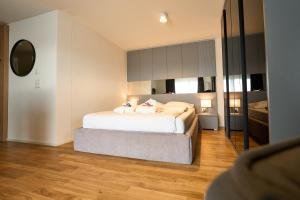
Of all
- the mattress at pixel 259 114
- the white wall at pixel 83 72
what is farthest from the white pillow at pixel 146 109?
the mattress at pixel 259 114

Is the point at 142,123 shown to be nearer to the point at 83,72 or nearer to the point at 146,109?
the point at 146,109

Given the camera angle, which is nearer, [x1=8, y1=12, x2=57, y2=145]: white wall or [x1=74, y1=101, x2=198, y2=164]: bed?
[x1=74, y1=101, x2=198, y2=164]: bed

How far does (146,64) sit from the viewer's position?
481 centimetres

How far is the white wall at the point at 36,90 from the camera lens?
278 cm

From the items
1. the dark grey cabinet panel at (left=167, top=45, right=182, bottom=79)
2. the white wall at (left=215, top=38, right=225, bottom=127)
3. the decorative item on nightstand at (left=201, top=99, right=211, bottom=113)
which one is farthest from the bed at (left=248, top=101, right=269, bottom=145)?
the dark grey cabinet panel at (left=167, top=45, right=182, bottom=79)

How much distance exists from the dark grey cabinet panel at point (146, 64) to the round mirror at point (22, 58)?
2.71 metres

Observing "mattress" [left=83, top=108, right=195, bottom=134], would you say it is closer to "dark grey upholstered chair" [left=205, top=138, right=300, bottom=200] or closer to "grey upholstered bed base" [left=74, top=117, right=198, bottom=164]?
"grey upholstered bed base" [left=74, top=117, right=198, bottom=164]

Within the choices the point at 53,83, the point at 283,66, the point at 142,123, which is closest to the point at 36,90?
the point at 53,83

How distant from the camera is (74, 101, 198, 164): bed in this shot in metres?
1.88

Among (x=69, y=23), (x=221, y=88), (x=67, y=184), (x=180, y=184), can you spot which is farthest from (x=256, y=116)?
(x=69, y=23)

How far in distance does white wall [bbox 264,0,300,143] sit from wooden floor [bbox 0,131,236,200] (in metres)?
0.78

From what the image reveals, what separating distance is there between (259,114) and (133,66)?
4.10 metres

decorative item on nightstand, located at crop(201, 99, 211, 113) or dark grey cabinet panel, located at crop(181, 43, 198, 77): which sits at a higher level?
dark grey cabinet panel, located at crop(181, 43, 198, 77)

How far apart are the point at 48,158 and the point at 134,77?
10.9 feet
